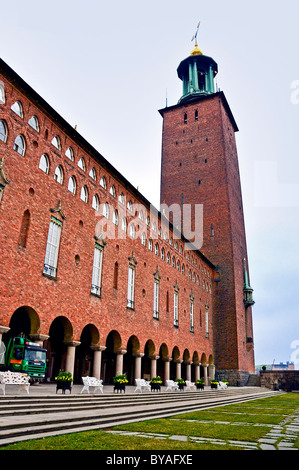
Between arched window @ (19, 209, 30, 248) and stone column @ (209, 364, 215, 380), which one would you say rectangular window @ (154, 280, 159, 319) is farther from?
stone column @ (209, 364, 215, 380)

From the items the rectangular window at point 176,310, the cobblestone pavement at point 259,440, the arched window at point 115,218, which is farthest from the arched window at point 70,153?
the rectangular window at point 176,310

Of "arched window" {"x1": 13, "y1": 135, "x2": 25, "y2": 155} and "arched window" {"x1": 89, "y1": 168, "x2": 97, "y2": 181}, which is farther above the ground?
"arched window" {"x1": 89, "y1": 168, "x2": 97, "y2": 181}

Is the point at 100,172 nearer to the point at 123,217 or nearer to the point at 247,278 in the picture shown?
the point at 123,217

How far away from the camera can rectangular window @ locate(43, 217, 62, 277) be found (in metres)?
15.9

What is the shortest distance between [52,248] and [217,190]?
28860 millimetres

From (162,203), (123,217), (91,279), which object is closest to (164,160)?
(162,203)

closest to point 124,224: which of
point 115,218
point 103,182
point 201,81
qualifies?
point 115,218

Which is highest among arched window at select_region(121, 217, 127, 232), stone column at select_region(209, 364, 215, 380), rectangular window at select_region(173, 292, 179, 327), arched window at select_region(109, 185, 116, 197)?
arched window at select_region(109, 185, 116, 197)

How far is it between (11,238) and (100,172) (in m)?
8.19

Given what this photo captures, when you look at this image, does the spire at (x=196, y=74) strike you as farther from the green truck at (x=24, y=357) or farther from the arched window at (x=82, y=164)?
the green truck at (x=24, y=357)

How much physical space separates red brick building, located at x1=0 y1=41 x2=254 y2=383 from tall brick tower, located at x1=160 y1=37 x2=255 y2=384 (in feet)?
0.69

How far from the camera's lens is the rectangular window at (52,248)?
15.9 metres

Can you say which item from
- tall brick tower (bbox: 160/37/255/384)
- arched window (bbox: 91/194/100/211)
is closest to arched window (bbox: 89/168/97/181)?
arched window (bbox: 91/194/100/211)

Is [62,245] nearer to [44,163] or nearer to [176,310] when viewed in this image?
[44,163]
